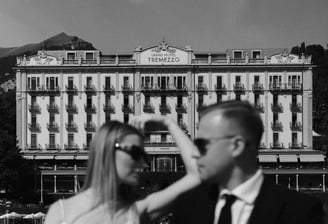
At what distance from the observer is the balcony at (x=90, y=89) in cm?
8719

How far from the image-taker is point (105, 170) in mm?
3598

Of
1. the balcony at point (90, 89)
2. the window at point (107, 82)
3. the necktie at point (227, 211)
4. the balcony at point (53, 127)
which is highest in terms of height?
the window at point (107, 82)

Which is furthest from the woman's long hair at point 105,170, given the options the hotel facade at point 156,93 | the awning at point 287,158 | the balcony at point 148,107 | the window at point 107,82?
the window at point 107,82

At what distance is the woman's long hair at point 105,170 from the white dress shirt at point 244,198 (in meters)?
0.48

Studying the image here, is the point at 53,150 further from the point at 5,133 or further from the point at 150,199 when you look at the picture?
the point at 150,199

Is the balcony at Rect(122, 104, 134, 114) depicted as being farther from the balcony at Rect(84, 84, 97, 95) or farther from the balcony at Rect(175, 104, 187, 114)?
the balcony at Rect(175, 104, 187, 114)

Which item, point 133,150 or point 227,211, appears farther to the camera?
point 133,150

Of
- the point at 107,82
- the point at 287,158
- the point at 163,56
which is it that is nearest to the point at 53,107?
the point at 107,82

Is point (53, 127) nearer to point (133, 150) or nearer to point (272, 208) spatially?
point (133, 150)

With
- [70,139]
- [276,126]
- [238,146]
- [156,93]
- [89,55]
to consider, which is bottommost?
[70,139]

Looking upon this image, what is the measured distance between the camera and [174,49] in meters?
87.9

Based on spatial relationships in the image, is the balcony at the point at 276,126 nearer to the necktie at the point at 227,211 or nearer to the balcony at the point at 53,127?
the balcony at the point at 53,127

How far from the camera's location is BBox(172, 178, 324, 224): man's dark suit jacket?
335 cm

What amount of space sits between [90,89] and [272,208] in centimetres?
8425
